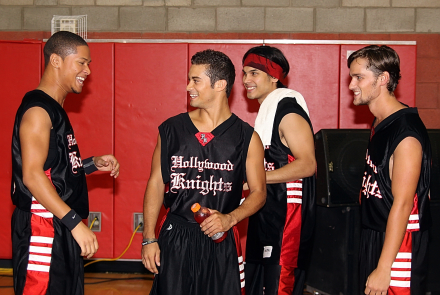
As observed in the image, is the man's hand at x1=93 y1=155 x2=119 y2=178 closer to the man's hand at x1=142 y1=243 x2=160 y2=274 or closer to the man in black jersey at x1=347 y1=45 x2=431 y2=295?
the man's hand at x1=142 y1=243 x2=160 y2=274

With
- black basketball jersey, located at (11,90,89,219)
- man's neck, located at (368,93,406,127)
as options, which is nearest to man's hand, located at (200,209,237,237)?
black basketball jersey, located at (11,90,89,219)

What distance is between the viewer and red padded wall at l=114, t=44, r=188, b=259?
13.9 ft

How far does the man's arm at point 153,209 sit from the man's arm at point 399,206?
0.97 metres

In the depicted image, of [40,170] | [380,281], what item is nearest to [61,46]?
[40,170]

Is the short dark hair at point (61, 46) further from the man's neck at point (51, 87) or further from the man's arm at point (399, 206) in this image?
the man's arm at point (399, 206)

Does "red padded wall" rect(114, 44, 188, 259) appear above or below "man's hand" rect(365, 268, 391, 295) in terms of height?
above

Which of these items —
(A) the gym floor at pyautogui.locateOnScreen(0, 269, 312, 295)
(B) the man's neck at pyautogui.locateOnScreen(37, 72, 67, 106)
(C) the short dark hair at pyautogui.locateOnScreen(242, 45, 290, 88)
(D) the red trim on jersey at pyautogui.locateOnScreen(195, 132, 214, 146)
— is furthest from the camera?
(A) the gym floor at pyautogui.locateOnScreen(0, 269, 312, 295)

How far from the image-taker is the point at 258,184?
2.19 meters

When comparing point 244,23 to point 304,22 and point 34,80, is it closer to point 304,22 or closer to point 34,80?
point 304,22

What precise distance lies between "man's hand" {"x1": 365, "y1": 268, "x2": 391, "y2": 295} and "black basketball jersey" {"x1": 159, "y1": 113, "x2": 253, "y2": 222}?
2.28 ft

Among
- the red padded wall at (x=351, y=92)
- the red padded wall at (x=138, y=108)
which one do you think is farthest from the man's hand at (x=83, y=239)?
the red padded wall at (x=351, y=92)

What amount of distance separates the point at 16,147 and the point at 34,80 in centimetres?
216

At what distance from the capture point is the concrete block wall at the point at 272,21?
467 cm

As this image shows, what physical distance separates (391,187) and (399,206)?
0.12 m
